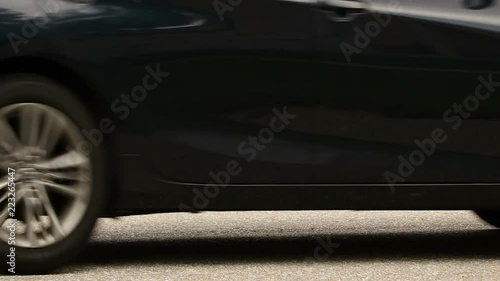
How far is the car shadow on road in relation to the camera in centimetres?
649

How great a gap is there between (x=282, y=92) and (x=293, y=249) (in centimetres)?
128

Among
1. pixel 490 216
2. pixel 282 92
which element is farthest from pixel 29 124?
pixel 490 216

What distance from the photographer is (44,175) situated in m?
5.78

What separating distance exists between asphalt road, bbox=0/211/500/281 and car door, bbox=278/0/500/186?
1.53 ft

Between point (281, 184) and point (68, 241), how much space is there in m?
1.00

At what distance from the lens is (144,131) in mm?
5898

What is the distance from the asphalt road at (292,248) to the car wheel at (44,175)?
149 millimetres

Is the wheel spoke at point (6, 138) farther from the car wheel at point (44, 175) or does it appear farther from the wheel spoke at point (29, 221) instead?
the wheel spoke at point (29, 221)

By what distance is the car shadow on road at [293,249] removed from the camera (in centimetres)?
649

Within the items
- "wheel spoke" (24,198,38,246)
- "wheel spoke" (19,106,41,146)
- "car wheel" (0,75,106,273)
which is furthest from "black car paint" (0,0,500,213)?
"wheel spoke" (24,198,38,246)

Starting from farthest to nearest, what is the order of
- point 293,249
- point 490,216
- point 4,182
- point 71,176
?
point 490,216, point 293,249, point 71,176, point 4,182

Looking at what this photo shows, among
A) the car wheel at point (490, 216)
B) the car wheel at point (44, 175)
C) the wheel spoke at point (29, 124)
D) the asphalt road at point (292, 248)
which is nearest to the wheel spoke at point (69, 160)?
the car wheel at point (44, 175)

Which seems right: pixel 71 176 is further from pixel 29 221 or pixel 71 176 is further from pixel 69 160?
pixel 29 221

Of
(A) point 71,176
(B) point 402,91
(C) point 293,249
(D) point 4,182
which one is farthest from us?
(C) point 293,249
